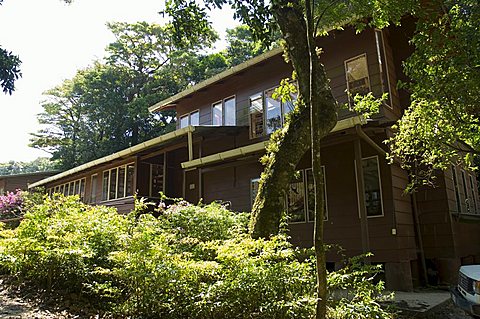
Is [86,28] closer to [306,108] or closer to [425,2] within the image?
[306,108]

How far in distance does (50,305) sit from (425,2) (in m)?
7.14

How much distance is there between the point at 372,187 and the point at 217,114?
21.3 ft

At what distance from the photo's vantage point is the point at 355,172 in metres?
8.78

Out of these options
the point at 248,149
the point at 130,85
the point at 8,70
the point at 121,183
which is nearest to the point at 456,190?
the point at 248,149

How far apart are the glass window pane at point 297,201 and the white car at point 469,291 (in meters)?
4.55

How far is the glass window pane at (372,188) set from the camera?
826 centimetres

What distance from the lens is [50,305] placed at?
4203 millimetres

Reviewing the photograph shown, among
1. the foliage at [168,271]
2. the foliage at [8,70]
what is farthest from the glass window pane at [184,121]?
the foliage at [168,271]

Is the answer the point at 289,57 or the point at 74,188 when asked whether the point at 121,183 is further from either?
the point at 289,57

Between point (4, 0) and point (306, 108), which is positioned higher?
point (4, 0)

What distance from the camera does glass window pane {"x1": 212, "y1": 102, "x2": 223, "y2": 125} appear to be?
→ 12867 mm

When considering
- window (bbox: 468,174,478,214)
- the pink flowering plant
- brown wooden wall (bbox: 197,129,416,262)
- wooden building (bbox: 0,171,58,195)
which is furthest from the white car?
wooden building (bbox: 0,171,58,195)

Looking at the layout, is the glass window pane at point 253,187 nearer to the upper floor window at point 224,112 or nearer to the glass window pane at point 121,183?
the upper floor window at point 224,112

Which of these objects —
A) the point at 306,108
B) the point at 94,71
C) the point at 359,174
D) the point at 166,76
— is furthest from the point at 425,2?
the point at 94,71
